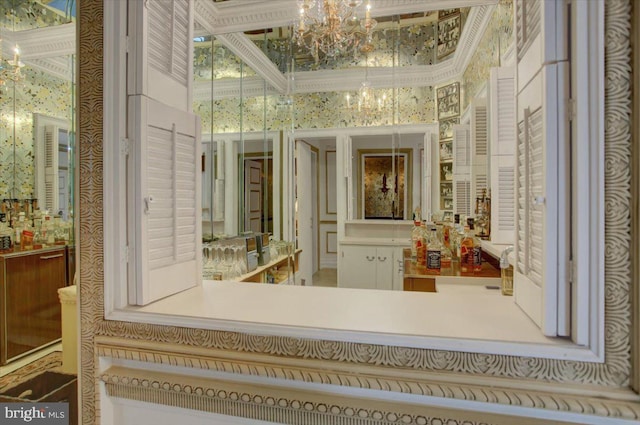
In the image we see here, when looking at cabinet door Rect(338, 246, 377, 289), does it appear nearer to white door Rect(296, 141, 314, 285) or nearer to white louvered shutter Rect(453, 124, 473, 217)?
white door Rect(296, 141, 314, 285)

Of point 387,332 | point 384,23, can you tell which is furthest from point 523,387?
point 384,23

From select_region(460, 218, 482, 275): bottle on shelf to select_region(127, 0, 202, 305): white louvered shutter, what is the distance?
180cm

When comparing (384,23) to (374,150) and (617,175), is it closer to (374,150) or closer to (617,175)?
(374,150)

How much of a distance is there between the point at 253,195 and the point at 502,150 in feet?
7.12

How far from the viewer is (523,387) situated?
0.83 m

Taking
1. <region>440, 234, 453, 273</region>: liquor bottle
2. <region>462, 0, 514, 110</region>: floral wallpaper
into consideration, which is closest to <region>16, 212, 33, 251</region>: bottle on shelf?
<region>440, 234, 453, 273</region>: liquor bottle

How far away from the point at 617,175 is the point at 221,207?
2821 millimetres

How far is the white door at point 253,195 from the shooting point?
3.29 meters

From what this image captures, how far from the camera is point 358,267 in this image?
344 centimetres

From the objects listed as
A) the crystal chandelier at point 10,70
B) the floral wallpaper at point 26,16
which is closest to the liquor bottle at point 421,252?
the crystal chandelier at point 10,70

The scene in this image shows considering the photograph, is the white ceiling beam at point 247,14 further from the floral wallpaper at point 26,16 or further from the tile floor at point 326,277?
the tile floor at point 326,277

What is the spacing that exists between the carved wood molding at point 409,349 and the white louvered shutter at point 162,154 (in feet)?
0.38

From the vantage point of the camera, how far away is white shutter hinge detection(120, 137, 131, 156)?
1098mm

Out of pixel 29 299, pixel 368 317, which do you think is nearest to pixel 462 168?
pixel 368 317
